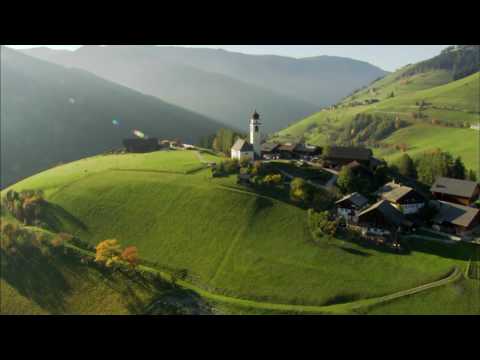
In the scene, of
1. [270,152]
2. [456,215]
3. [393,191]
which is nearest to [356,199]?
[393,191]

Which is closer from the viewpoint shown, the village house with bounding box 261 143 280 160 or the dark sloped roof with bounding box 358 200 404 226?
the dark sloped roof with bounding box 358 200 404 226

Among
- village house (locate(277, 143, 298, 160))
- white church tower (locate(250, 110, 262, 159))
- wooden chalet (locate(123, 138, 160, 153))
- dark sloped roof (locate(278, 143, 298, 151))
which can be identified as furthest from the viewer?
wooden chalet (locate(123, 138, 160, 153))

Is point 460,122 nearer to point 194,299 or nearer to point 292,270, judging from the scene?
point 292,270

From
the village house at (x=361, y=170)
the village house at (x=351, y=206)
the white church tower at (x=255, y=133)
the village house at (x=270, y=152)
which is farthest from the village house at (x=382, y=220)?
the white church tower at (x=255, y=133)

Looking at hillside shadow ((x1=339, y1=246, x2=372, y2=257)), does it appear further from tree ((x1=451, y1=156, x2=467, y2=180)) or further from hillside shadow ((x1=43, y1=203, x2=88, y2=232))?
tree ((x1=451, y1=156, x2=467, y2=180))

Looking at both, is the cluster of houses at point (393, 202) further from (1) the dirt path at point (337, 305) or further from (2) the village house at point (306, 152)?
(1) the dirt path at point (337, 305)

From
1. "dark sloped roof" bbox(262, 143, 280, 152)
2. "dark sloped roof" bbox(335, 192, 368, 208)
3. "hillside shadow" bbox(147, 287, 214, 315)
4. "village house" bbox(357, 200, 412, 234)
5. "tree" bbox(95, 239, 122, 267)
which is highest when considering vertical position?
"dark sloped roof" bbox(262, 143, 280, 152)

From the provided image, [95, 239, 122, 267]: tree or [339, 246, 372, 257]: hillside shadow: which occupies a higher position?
[339, 246, 372, 257]: hillside shadow

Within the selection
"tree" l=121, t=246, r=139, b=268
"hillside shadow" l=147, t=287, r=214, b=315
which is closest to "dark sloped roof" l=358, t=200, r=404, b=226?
"hillside shadow" l=147, t=287, r=214, b=315
